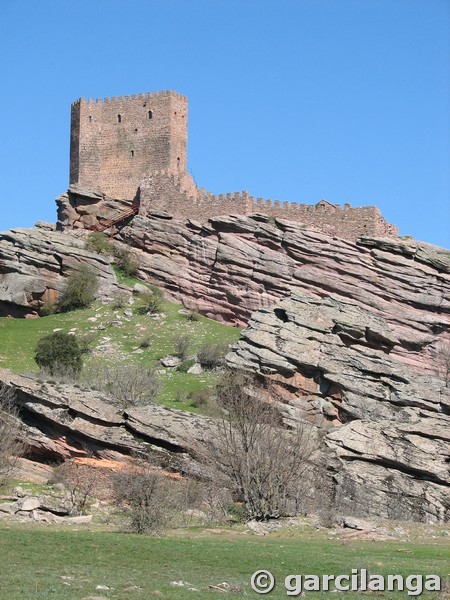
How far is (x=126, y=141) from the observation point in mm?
67125

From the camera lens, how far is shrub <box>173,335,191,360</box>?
178 feet

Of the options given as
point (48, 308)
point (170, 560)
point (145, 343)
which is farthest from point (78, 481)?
point (48, 308)

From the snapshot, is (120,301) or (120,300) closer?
(120,301)

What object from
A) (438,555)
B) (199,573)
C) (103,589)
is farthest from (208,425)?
(103,589)

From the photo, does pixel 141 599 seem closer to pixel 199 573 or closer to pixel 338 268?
pixel 199 573

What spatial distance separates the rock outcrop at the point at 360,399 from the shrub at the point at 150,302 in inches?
301

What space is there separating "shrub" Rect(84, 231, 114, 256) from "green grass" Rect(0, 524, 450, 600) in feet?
112

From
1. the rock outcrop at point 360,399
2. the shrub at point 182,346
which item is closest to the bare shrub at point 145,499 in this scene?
the rock outcrop at point 360,399

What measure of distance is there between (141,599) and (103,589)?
37.2 inches

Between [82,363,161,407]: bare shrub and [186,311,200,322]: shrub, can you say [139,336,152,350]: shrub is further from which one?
[186,311,200,322]: shrub

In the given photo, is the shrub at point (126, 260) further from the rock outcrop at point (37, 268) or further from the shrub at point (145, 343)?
the shrub at point (145, 343)

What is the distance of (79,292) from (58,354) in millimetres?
9310

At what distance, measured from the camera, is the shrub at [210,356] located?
53.4m

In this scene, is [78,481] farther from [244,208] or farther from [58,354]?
[244,208]
